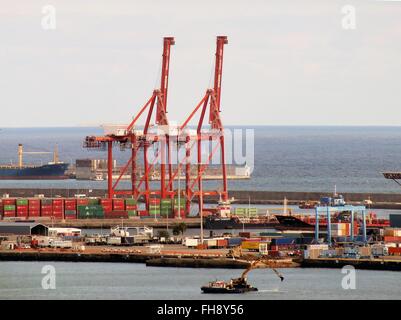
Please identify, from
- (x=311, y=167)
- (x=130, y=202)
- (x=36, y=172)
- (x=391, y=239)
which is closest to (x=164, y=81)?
(x=130, y=202)

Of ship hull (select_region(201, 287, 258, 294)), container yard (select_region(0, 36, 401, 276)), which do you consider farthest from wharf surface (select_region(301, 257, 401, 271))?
ship hull (select_region(201, 287, 258, 294))

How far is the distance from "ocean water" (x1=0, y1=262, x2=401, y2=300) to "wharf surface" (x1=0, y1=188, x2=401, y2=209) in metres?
32.0

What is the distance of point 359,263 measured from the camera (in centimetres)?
5484

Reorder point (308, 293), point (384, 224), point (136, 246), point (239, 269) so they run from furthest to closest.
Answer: point (384, 224)
point (136, 246)
point (239, 269)
point (308, 293)

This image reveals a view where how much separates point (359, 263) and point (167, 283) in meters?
7.77

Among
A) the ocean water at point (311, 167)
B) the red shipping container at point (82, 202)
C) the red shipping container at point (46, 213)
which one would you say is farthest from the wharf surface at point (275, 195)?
the red shipping container at point (46, 213)

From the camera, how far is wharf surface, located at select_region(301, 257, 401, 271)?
54.0m

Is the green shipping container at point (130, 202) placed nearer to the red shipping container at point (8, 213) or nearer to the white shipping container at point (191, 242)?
the red shipping container at point (8, 213)

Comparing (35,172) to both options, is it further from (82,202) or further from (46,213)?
(46,213)

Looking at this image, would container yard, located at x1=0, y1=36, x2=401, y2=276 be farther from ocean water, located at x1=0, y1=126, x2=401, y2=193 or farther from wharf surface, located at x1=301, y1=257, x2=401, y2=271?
ocean water, located at x1=0, y1=126, x2=401, y2=193
